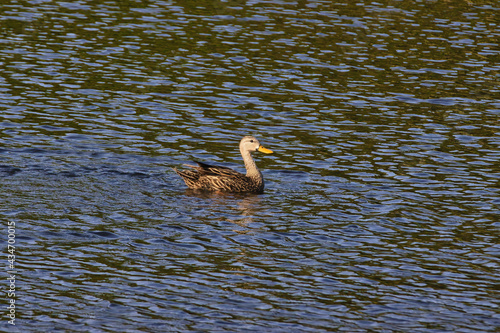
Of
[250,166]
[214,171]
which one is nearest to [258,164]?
[250,166]

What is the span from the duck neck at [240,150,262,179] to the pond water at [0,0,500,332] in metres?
0.47

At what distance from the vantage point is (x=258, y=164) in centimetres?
1980

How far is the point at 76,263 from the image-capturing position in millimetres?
12859

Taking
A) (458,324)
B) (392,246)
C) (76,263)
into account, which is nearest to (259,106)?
(392,246)

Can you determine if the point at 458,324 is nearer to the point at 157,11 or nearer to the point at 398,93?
the point at 398,93

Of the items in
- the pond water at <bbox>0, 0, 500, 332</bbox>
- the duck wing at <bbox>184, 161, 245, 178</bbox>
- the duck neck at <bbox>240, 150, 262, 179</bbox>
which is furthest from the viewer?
the duck neck at <bbox>240, 150, 262, 179</bbox>

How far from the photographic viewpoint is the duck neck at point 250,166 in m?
17.8

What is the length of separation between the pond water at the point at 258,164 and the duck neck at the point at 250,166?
47 centimetres

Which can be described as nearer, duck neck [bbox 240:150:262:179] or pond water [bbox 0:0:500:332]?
pond water [bbox 0:0:500:332]

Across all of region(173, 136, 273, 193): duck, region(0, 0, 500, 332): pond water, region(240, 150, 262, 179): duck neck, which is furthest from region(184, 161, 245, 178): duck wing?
region(0, 0, 500, 332): pond water

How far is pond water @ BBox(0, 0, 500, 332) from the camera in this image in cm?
1201

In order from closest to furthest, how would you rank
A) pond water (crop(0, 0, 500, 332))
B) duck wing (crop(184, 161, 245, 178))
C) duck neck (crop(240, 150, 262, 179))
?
1. pond water (crop(0, 0, 500, 332))
2. duck wing (crop(184, 161, 245, 178))
3. duck neck (crop(240, 150, 262, 179))

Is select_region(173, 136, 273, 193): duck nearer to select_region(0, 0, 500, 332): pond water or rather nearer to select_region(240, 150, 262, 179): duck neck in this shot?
select_region(240, 150, 262, 179): duck neck

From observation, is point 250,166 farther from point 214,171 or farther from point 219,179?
point 214,171
